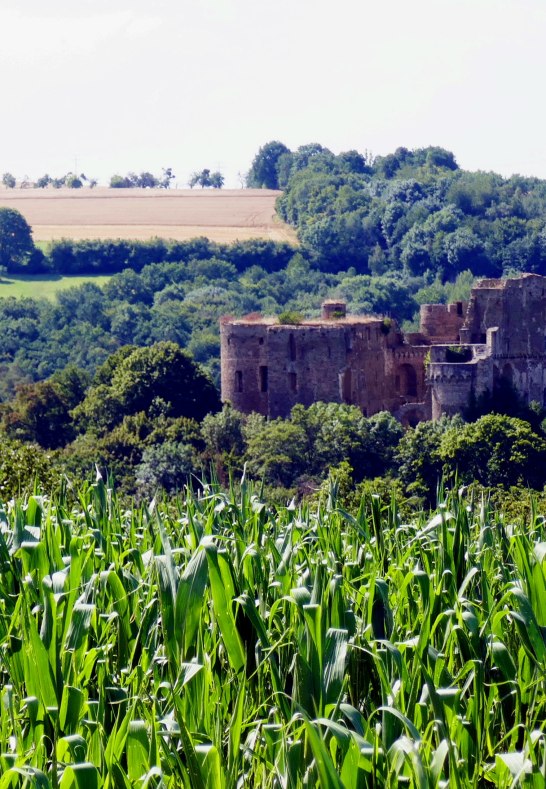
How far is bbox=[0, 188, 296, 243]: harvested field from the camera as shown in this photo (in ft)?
422

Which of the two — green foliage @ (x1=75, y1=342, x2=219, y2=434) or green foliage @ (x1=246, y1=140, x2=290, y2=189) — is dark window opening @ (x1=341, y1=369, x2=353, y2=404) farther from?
green foliage @ (x1=246, y1=140, x2=290, y2=189)

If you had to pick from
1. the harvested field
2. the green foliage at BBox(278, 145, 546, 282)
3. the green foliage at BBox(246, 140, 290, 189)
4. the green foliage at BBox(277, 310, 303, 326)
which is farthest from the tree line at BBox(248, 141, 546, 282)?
the green foliage at BBox(277, 310, 303, 326)

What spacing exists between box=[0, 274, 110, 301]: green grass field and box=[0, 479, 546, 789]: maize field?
10236 centimetres

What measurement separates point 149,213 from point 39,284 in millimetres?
17129

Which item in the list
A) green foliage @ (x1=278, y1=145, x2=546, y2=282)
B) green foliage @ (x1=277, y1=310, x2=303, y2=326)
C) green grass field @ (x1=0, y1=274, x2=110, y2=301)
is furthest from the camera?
green foliage @ (x1=278, y1=145, x2=546, y2=282)

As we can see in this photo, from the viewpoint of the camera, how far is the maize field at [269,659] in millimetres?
9812

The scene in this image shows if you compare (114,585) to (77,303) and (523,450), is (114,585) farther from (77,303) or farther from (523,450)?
(77,303)

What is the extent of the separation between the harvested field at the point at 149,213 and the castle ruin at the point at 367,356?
5959cm

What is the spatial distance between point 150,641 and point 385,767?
9.09 ft

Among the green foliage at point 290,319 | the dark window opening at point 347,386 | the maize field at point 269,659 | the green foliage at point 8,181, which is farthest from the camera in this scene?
the green foliage at point 8,181

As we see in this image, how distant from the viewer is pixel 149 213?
444 ft

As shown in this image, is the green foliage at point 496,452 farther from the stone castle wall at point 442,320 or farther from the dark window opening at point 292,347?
the stone castle wall at point 442,320

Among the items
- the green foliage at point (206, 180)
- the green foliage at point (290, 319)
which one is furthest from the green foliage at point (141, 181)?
the green foliage at point (290, 319)

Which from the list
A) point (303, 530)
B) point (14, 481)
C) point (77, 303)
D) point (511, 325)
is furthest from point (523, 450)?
point (77, 303)
